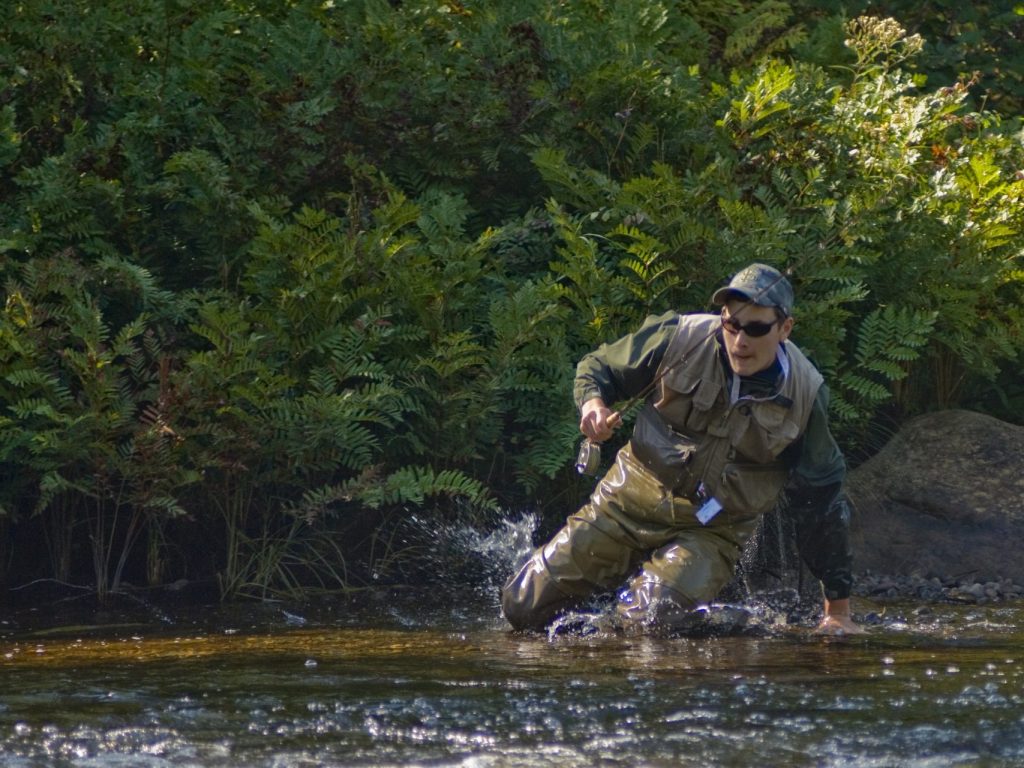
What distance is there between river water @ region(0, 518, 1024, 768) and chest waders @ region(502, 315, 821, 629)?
0.61 feet

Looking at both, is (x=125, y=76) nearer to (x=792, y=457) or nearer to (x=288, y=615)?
(x=288, y=615)

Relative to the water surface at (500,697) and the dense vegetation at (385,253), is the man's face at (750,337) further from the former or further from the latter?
the dense vegetation at (385,253)

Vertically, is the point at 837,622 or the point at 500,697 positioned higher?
the point at 837,622

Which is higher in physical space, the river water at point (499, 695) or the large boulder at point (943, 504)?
the large boulder at point (943, 504)

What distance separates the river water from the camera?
13.8ft

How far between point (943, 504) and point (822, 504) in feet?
7.38

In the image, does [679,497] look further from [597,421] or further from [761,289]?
[761,289]

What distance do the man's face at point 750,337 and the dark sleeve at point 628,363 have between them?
31cm

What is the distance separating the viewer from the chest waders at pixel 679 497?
229 inches

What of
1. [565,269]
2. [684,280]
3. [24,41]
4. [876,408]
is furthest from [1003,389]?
[24,41]

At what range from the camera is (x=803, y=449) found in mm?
5914

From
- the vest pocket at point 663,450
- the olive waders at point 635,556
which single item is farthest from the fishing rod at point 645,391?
the olive waders at point 635,556

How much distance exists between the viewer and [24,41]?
7.98 metres

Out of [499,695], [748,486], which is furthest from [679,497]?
[499,695]
